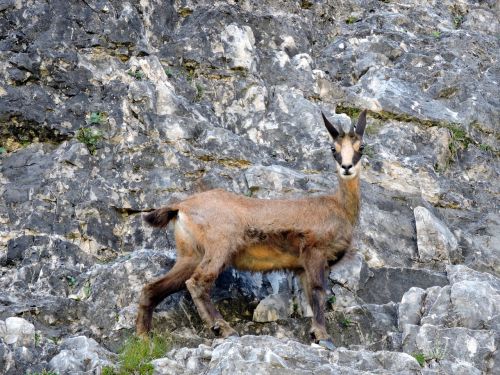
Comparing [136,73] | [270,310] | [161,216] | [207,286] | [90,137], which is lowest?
[270,310]

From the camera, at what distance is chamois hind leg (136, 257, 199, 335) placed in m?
11.0

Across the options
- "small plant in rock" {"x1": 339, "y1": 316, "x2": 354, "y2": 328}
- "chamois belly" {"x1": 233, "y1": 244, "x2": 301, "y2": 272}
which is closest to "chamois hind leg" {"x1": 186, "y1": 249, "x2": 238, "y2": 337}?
"chamois belly" {"x1": 233, "y1": 244, "x2": 301, "y2": 272}

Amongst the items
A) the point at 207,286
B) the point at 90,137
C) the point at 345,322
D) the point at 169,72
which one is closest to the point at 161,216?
the point at 207,286

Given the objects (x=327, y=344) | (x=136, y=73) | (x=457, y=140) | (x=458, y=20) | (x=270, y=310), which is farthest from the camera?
(x=458, y=20)

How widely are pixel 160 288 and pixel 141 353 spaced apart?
1108 mm

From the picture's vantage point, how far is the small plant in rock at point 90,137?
560 inches

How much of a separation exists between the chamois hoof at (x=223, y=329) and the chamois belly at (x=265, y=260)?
106 centimetres

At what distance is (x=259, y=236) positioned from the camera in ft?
38.1

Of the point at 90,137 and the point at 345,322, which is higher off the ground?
the point at 90,137

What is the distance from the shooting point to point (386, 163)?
15383 millimetres

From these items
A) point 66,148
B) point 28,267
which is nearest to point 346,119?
point 66,148

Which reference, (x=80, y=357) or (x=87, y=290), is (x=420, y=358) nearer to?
(x=80, y=357)

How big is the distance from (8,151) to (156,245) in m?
3.08

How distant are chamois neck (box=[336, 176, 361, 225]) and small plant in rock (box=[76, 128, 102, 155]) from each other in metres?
4.42
